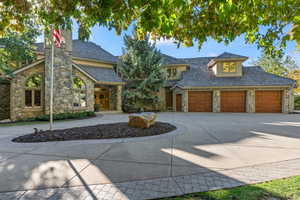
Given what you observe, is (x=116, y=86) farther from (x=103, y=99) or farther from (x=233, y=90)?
(x=233, y=90)


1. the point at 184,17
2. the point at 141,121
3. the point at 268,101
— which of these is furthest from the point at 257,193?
the point at 268,101

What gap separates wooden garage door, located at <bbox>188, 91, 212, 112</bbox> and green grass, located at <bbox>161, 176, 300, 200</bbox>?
14370 mm

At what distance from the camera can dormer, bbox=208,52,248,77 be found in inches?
654

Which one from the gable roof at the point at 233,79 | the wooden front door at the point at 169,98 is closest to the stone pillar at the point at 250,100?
the gable roof at the point at 233,79

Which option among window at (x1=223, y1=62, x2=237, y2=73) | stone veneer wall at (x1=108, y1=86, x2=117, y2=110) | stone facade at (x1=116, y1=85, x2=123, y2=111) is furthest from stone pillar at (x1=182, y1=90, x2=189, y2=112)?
stone veneer wall at (x1=108, y1=86, x2=117, y2=110)

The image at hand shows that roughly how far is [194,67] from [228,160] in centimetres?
1858

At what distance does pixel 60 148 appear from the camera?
4.76 m

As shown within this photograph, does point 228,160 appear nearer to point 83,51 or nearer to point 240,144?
point 240,144

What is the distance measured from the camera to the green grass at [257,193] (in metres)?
2.31

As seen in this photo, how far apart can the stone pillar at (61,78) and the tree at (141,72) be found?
5876 mm

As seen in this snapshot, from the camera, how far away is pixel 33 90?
1134 cm

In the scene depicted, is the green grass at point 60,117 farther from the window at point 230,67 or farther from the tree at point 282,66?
the tree at point 282,66

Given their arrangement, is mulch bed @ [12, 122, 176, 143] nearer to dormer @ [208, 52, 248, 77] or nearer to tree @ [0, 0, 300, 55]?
tree @ [0, 0, 300, 55]

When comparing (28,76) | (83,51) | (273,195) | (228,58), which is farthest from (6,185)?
(228,58)
